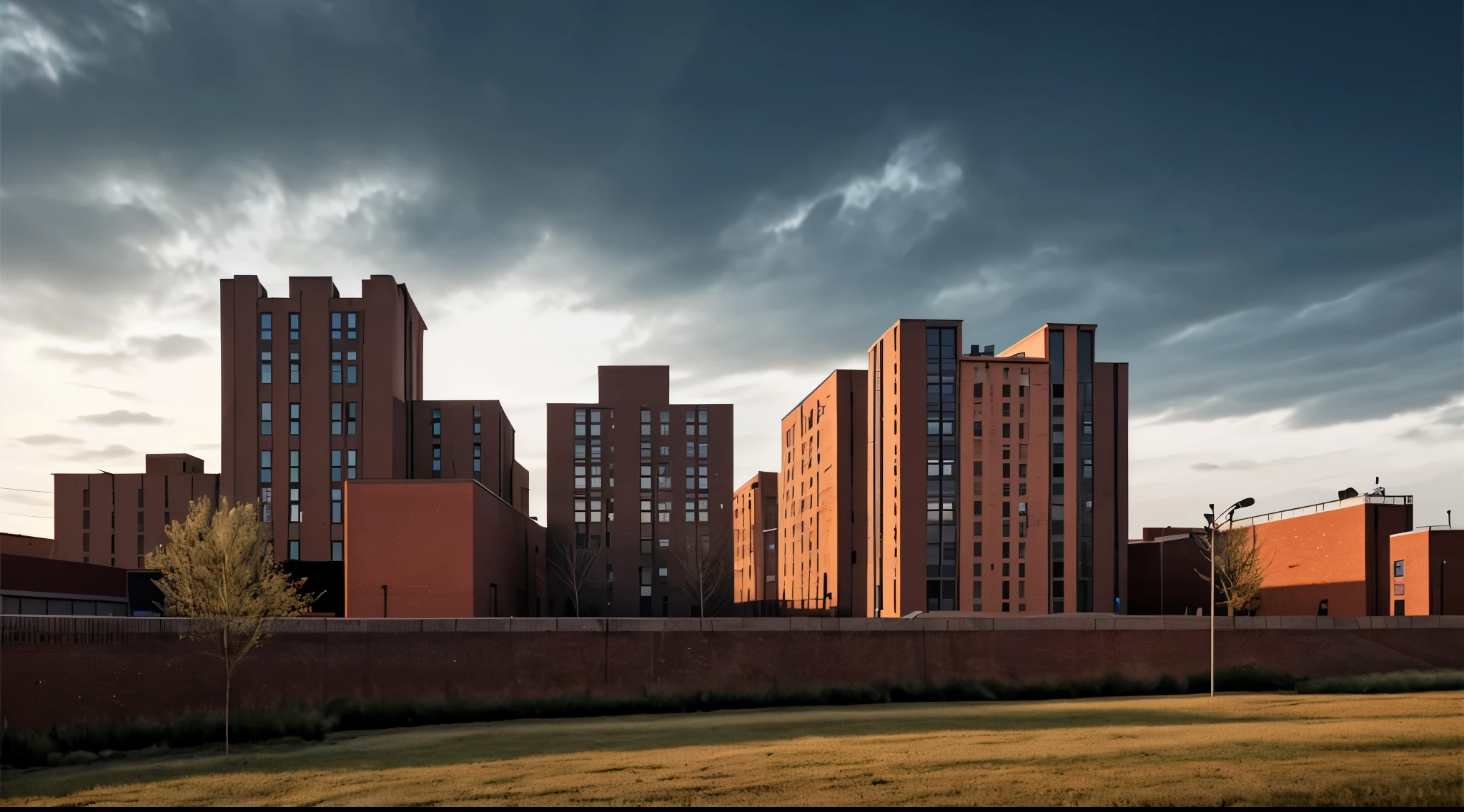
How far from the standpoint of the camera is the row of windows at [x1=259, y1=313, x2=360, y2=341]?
8206 centimetres

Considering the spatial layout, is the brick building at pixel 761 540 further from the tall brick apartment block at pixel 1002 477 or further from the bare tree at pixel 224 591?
the bare tree at pixel 224 591

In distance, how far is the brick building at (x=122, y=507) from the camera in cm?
9481

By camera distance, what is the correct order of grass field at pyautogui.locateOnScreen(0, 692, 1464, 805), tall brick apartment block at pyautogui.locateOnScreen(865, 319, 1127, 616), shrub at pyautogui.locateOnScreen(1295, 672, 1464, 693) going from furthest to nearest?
tall brick apartment block at pyautogui.locateOnScreen(865, 319, 1127, 616)
shrub at pyautogui.locateOnScreen(1295, 672, 1464, 693)
grass field at pyautogui.locateOnScreen(0, 692, 1464, 805)

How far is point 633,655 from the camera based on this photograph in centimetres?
3391

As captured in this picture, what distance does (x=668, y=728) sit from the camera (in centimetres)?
2642

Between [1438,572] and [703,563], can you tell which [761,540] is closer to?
[703,563]

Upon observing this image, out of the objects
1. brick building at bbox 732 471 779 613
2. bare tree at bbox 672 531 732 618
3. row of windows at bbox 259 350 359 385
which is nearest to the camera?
row of windows at bbox 259 350 359 385

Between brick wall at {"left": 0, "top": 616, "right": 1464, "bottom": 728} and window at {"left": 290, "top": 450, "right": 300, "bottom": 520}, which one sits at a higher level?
window at {"left": 290, "top": 450, "right": 300, "bottom": 520}

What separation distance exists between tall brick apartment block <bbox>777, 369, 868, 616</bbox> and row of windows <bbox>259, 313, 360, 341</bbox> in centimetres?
4189

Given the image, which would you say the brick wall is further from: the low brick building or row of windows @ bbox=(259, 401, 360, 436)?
row of windows @ bbox=(259, 401, 360, 436)

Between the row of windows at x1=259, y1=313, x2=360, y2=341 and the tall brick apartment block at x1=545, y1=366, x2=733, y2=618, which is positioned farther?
the tall brick apartment block at x1=545, y1=366, x2=733, y2=618

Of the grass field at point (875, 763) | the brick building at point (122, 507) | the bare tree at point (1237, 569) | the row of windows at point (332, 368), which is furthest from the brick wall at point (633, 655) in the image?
the brick building at point (122, 507)

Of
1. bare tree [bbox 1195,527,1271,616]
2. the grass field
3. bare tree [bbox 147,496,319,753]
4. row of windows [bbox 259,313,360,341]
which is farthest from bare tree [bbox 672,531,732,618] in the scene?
the grass field

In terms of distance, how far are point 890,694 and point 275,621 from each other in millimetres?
20434
